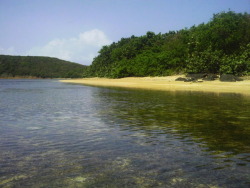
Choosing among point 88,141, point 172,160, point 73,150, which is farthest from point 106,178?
point 88,141

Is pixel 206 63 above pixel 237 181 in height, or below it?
above

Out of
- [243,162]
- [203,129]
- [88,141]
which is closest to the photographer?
[243,162]

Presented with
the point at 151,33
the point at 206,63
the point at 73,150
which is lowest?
the point at 73,150

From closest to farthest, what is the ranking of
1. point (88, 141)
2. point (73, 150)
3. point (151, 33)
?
point (73, 150) → point (88, 141) → point (151, 33)

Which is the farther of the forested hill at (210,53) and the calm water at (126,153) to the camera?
the forested hill at (210,53)

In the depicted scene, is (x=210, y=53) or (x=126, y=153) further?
(x=210, y=53)

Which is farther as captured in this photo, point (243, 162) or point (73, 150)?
point (73, 150)

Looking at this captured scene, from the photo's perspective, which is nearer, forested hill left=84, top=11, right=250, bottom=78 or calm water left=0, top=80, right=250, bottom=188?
calm water left=0, top=80, right=250, bottom=188

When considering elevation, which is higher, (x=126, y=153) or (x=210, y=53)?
(x=210, y=53)

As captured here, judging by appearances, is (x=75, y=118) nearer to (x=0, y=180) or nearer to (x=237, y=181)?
(x=0, y=180)

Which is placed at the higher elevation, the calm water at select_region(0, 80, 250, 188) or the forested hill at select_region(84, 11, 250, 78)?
the forested hill at select_region(84, 11, 250, 78)

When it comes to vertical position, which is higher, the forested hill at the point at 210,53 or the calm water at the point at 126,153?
the forested hill at the point at 210,53

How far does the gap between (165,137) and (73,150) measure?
3.22 meters

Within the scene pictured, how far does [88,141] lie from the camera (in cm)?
824
